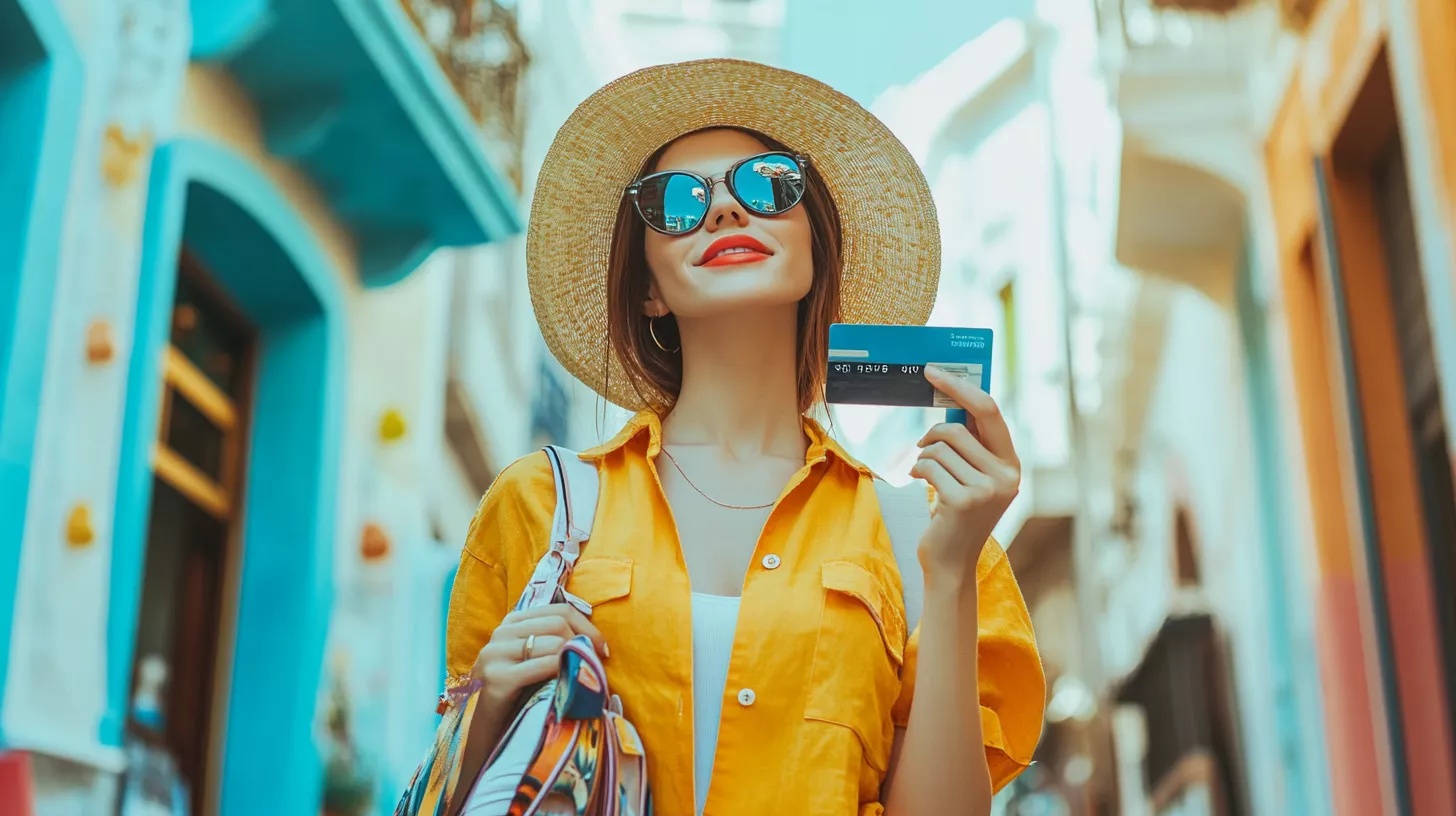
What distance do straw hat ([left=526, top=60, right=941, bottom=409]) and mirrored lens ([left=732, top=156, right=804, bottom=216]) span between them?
0.24 meters

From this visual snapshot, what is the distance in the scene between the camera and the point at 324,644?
26.0 feet

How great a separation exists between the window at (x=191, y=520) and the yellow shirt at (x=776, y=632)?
4562 millimetres

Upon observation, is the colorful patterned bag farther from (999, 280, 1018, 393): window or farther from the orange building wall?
(999, 280, 1018, 393): window

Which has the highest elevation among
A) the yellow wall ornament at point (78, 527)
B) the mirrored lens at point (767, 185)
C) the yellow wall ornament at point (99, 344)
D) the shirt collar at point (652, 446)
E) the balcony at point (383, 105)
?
the balcony at point (383, 105)

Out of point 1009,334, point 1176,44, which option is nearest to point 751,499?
point 1176,44

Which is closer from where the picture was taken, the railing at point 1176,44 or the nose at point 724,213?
the nose at point 724,213

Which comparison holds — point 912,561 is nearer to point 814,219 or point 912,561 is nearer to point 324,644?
point 814,219

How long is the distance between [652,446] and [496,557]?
1.09ft

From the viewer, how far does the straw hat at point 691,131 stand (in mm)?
3246

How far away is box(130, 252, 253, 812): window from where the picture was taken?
7.18m

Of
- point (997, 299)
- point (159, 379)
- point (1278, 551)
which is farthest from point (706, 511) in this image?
point (997, 299)

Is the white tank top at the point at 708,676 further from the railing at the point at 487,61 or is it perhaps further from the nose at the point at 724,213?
the railing at the point at 487,61

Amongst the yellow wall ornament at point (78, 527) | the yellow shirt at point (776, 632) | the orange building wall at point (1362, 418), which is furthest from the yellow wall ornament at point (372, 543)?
the yellow shirt at point (776, 632)

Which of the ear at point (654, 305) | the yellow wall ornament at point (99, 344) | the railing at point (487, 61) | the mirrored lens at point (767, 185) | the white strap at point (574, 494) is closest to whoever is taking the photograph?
the white strap at point (574, 494)
